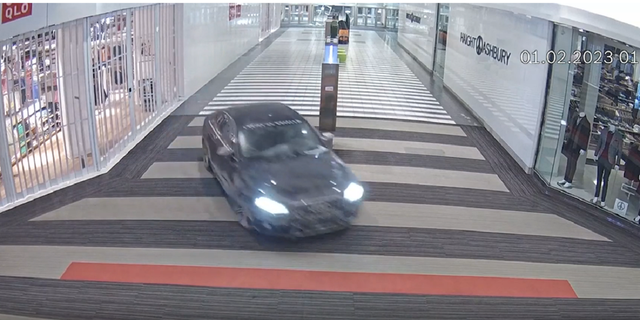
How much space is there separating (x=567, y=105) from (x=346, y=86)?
28.0 ft

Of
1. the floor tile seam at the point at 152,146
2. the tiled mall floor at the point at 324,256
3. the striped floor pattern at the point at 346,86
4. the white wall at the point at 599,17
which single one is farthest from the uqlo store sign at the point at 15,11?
the white wall at the point at 599,17

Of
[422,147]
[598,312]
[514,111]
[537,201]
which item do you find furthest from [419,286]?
[514,111]

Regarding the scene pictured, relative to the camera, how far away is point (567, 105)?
27.1 ft

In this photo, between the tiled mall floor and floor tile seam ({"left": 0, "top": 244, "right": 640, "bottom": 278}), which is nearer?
the tiled mall floor

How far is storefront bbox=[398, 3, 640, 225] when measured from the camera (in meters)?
7.36

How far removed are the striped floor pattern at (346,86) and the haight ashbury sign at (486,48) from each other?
1.72 metres

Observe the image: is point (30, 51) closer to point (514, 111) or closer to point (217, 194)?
point (217, 194)

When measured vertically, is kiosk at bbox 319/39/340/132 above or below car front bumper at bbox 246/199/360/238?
above

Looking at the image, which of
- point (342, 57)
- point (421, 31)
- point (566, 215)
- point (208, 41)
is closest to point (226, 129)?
point (566, 215)

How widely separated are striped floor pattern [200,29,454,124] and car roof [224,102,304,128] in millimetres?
4389

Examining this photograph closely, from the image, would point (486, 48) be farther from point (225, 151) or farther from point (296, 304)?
point (296, 304)

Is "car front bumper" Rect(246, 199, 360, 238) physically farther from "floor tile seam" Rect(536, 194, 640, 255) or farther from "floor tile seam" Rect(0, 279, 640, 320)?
"floor tile seam" Rect(536, 194, 640, 255)

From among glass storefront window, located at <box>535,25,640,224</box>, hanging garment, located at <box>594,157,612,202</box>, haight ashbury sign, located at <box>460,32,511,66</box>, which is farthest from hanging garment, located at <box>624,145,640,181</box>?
haight ashbury sign, located at <box>460,32,511,66</box>

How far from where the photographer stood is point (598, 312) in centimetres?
531
